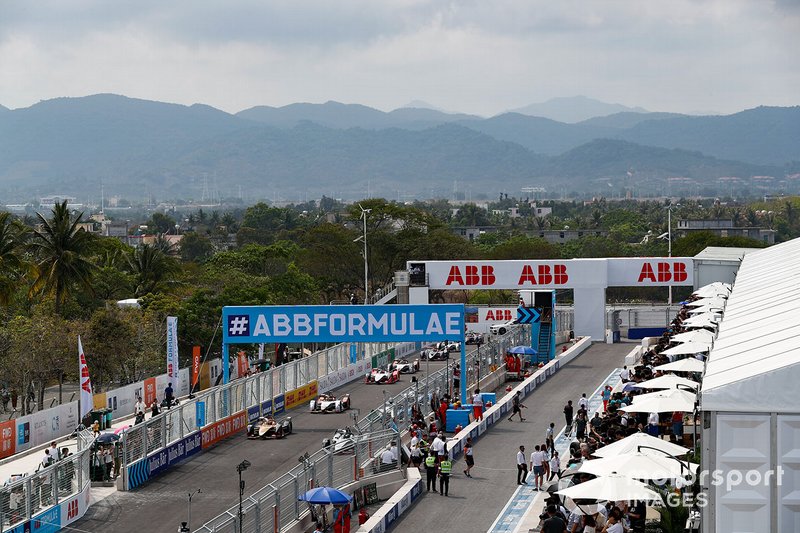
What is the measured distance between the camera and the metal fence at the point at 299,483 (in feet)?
75.1

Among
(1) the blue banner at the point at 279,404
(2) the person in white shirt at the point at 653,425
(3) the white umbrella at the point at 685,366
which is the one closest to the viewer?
(2) the person in white shirt at the point at 653,425

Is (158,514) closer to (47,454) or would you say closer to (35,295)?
(47,454)

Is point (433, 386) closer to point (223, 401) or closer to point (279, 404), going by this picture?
point (279, 404)

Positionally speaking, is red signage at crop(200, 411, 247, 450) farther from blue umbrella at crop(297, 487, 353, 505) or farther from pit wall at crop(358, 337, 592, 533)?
blue umbrella at crop(297, 487, 353, 505)

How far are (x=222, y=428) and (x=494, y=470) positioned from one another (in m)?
10.7

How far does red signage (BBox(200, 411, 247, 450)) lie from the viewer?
36.2m

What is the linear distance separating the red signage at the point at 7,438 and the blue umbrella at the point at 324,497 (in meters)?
19.0

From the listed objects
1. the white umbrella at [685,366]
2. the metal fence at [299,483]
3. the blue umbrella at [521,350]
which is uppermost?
the white umbrella at [685,366]

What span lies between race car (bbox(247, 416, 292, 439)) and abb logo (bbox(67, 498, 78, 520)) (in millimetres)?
10826

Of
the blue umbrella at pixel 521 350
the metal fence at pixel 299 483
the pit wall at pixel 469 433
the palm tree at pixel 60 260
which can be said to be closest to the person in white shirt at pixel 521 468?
the pit wall at pixel 469 433

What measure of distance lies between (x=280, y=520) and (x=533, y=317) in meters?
35.7

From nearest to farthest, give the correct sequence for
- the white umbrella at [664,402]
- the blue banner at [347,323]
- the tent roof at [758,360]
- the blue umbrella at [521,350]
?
the tent roof at [758,360]
the white umbrella at [664,402]
the blue banner at [347,323]
the blue umbrella at [521,350]

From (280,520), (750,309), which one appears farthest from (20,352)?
(750,309)

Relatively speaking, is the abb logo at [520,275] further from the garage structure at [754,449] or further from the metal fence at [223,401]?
the garage structure at [754,449]
